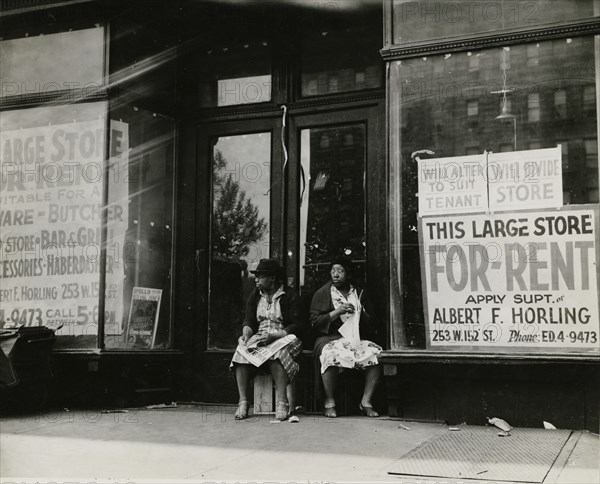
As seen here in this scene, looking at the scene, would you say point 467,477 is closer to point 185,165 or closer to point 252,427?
point 252,427

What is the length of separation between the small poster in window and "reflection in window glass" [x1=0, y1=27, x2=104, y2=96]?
229cm

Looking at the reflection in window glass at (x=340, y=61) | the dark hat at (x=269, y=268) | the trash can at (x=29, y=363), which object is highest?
the reflection in window glass at (x=340, y=61)

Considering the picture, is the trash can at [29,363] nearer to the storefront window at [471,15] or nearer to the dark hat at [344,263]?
the dark hat at [344,263]

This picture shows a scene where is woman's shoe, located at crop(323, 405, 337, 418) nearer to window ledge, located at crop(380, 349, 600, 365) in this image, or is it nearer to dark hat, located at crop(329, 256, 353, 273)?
window ledge, located at crop(380, 349, 600, 365)

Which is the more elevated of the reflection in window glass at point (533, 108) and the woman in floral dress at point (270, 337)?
the reflection in window glass at point (533, 108)

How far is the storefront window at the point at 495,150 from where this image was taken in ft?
21.8

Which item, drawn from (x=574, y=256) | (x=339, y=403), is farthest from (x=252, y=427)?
(x=574, y=256)

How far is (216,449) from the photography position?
5.96 metres

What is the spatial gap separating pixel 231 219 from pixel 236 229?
0.43ft

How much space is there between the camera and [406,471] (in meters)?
5.17

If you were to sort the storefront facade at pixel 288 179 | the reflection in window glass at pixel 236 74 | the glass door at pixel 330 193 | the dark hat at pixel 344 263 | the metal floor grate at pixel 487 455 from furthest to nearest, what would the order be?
the reflection in window glass at pixel 236 74
the glass door at pixel 330 193
the dark hat at pixel 344 263
the storefront facade at pixel 288 179
the metal floor grate at pixel 487 455

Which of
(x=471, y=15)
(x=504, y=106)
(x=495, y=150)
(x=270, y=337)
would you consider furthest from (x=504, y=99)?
(x=270, y=337)

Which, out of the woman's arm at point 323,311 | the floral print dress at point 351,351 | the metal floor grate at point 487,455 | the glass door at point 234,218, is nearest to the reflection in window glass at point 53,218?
the glass door at point 234,218

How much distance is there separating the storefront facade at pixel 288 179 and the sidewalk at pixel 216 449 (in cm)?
67
